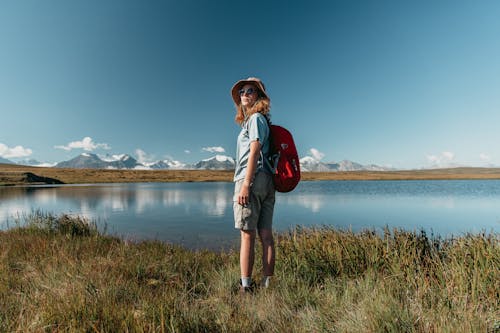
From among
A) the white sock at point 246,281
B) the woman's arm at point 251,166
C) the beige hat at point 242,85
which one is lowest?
the white sock at point 246,281

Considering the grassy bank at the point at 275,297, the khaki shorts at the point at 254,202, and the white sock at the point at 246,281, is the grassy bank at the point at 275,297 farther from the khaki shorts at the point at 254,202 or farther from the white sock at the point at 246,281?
the khaki shorts at the point at 254,202

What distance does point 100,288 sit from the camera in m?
2.79

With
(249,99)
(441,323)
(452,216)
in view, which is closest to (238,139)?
(249,99)

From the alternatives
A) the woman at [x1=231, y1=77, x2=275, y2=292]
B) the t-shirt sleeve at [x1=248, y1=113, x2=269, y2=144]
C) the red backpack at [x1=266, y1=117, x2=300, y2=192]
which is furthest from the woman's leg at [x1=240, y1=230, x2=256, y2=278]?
the t-shirt sleeve at [x1=248, y1=113, x2=269, y2=144]

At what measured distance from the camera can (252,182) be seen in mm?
3053

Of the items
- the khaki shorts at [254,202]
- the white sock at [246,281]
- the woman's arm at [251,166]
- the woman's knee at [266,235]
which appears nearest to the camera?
the woman's arm at [251,166]

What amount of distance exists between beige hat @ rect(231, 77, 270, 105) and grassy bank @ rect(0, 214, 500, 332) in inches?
96.7

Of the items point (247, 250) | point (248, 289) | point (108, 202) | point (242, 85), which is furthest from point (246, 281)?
point (108, 202)

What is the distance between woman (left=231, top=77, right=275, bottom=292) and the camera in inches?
116

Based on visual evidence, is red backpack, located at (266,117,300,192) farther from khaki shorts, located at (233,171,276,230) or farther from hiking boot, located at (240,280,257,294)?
hiking boot, located at (240,280,257,294)

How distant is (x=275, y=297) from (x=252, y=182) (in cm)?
129

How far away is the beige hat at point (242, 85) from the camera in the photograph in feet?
10.9

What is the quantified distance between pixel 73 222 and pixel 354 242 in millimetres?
8531

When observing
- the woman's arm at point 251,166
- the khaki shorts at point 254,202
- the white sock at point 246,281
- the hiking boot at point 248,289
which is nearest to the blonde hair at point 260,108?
the woman's arm at point 251,166
